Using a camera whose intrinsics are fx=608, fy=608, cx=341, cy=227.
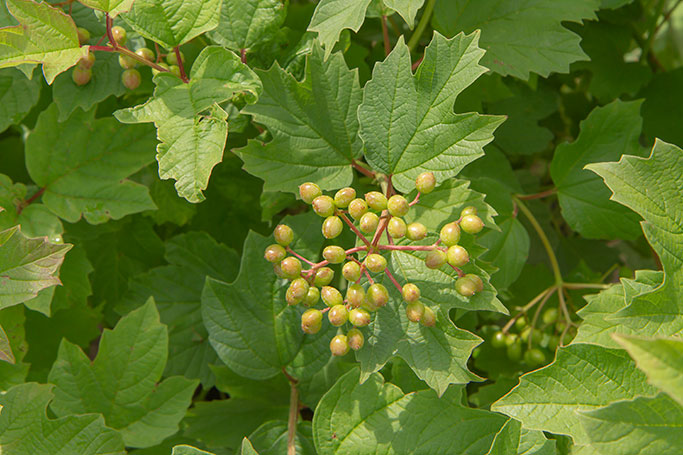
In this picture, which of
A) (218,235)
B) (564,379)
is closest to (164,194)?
(218,235)

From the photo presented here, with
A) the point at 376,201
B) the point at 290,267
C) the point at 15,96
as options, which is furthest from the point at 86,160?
the point at 376,201

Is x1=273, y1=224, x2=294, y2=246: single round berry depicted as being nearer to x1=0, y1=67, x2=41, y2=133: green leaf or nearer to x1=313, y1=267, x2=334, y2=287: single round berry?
x1=313, y1=267, x2=334, y2=287: single round berry

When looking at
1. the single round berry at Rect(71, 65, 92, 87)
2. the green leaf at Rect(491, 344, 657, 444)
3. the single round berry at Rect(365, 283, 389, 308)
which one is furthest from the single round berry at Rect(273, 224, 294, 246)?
the single round berry at Rect(71, 65, 92, 87)

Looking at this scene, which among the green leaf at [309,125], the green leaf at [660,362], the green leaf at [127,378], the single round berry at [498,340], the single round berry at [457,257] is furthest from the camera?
the single round berry at [498,340]

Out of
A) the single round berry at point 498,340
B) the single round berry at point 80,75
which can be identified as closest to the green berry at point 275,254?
the single round berry at point 80,75

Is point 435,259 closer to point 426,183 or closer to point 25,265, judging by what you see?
point 426,183

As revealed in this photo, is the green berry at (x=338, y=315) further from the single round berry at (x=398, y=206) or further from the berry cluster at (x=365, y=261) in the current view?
the single round berry at (x=398, y=206)
